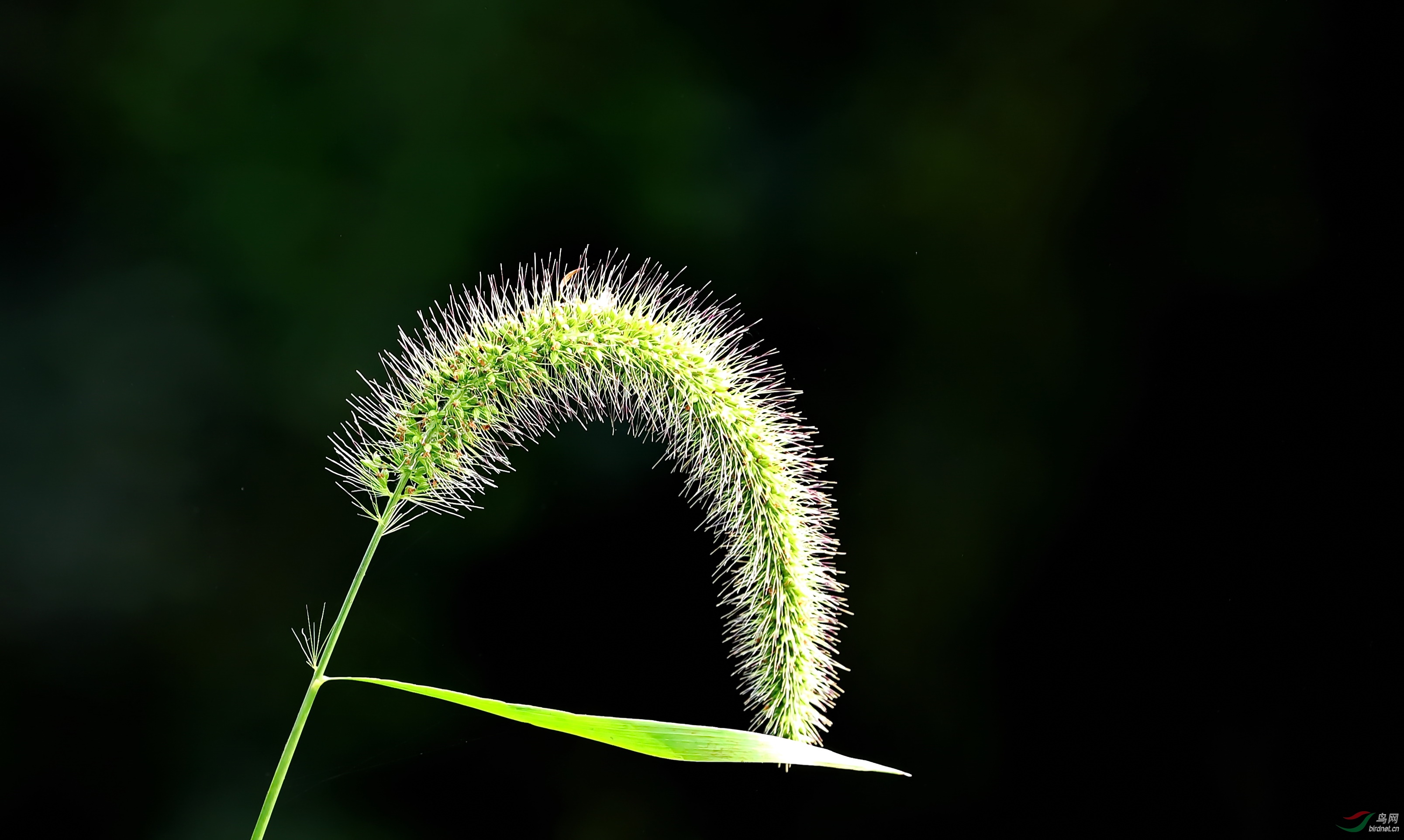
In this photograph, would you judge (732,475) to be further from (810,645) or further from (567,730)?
(567,730)

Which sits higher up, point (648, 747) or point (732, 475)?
point (732, 475)

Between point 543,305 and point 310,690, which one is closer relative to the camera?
point 310,690

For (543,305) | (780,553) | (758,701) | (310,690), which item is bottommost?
(310,690)

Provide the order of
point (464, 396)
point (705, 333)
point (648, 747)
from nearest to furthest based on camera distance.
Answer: point (648, 747), point (464, 396), point (705, 333)

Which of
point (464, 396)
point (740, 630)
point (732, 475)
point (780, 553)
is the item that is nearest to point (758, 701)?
point (740, 630)

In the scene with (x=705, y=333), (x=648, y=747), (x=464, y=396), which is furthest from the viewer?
(x=705, y=333)

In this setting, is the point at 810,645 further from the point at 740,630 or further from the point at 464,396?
the point at 464,396
